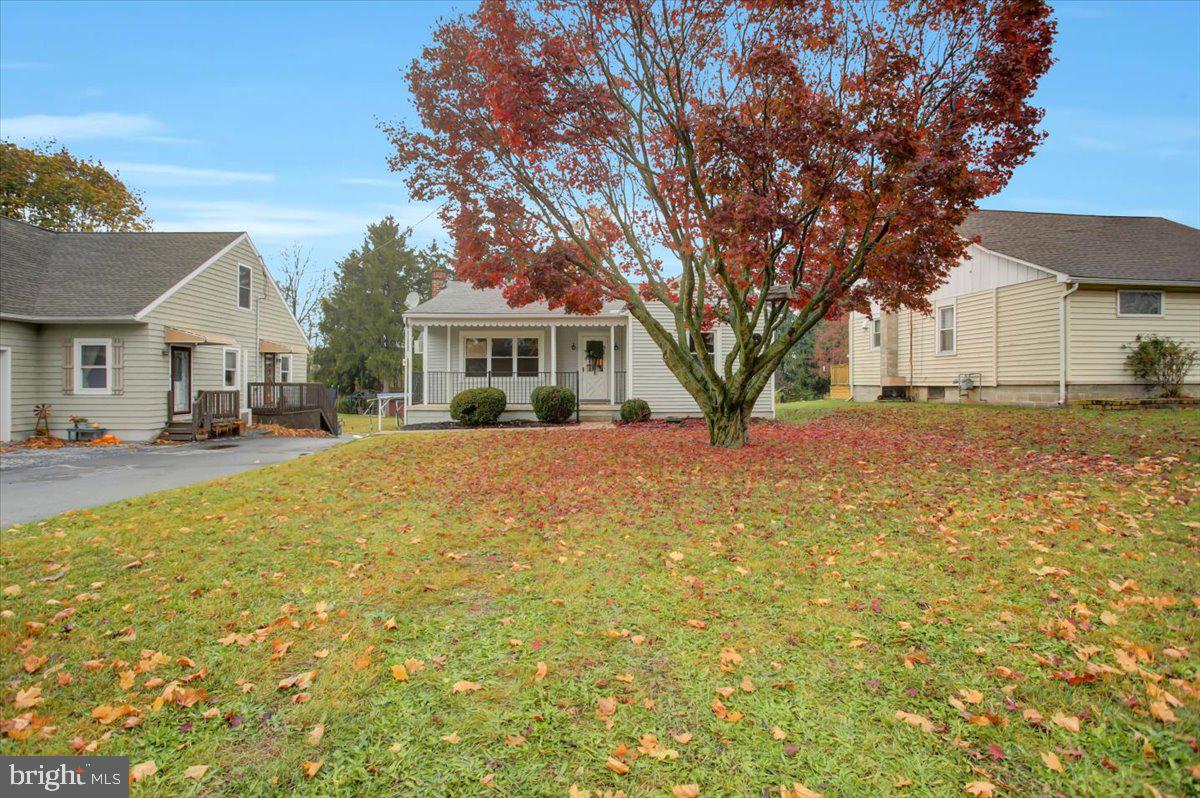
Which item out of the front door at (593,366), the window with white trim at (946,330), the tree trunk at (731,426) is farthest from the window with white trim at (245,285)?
the window with white trim at (946,330)

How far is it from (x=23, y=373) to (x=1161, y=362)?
93.4ft

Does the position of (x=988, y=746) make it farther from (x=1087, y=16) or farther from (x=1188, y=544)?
(x=1087, y=16)

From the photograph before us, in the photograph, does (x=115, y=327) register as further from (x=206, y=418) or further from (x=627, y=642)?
(x=627, y=642)

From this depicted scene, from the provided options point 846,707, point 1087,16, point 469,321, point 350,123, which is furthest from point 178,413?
point 1087,16

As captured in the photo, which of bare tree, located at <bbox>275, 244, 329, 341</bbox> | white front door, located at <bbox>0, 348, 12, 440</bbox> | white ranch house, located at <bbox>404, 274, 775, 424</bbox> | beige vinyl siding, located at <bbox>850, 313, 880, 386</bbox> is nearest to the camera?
white front door, located at <bbox>0, 348, 12, 440</bbox>

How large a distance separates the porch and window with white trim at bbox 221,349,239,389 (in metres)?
5.57

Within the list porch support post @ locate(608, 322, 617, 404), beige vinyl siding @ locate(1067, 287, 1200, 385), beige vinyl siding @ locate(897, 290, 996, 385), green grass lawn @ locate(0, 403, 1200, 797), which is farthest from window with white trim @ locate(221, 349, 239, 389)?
beige vinyl siding @ locate(1067, 287, 1200, 385)

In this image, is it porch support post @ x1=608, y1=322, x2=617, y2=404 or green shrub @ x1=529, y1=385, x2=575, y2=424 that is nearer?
green shrub @ x1=529, y1=385, x2=575, y2=424

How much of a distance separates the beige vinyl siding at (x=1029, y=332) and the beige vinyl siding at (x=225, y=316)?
2287cm

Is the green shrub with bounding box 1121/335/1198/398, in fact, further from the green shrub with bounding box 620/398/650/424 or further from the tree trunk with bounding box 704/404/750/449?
the green shrub with bounding box 620/398/650/424

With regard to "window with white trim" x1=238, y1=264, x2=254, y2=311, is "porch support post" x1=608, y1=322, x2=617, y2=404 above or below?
below

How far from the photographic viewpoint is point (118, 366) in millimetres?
15664

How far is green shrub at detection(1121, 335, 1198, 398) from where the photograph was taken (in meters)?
15.6

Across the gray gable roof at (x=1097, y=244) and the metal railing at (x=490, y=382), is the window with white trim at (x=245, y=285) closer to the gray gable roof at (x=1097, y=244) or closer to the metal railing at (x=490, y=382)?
the metal railing at (x=490, y=382)
